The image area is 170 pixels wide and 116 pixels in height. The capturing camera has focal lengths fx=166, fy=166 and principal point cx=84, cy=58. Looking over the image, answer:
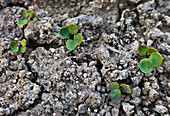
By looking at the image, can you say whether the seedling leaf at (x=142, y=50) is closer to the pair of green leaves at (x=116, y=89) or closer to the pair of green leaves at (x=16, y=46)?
the pair of green leaves at (x=116, y=89)

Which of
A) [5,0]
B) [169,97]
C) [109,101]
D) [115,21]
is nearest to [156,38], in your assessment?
[115,21]

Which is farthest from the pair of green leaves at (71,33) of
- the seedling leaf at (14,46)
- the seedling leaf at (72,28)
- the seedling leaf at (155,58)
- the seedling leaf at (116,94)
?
the seedling leaf at (155,58)

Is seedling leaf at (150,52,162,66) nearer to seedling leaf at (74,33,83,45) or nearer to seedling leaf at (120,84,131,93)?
seedling leaf at (120,84,131,93)

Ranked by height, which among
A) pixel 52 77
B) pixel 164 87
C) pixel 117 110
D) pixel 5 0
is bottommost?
pixel 117 110

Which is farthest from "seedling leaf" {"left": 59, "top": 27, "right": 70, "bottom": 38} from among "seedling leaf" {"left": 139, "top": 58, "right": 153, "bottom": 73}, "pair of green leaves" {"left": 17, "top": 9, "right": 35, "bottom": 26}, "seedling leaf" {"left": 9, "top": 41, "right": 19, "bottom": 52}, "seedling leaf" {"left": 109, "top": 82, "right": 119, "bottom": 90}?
"seedling leaf" {"left": 139, "top": 58, "right": 153, "bottom": 73}

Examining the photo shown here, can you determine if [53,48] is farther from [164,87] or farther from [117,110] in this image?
[164,87]
